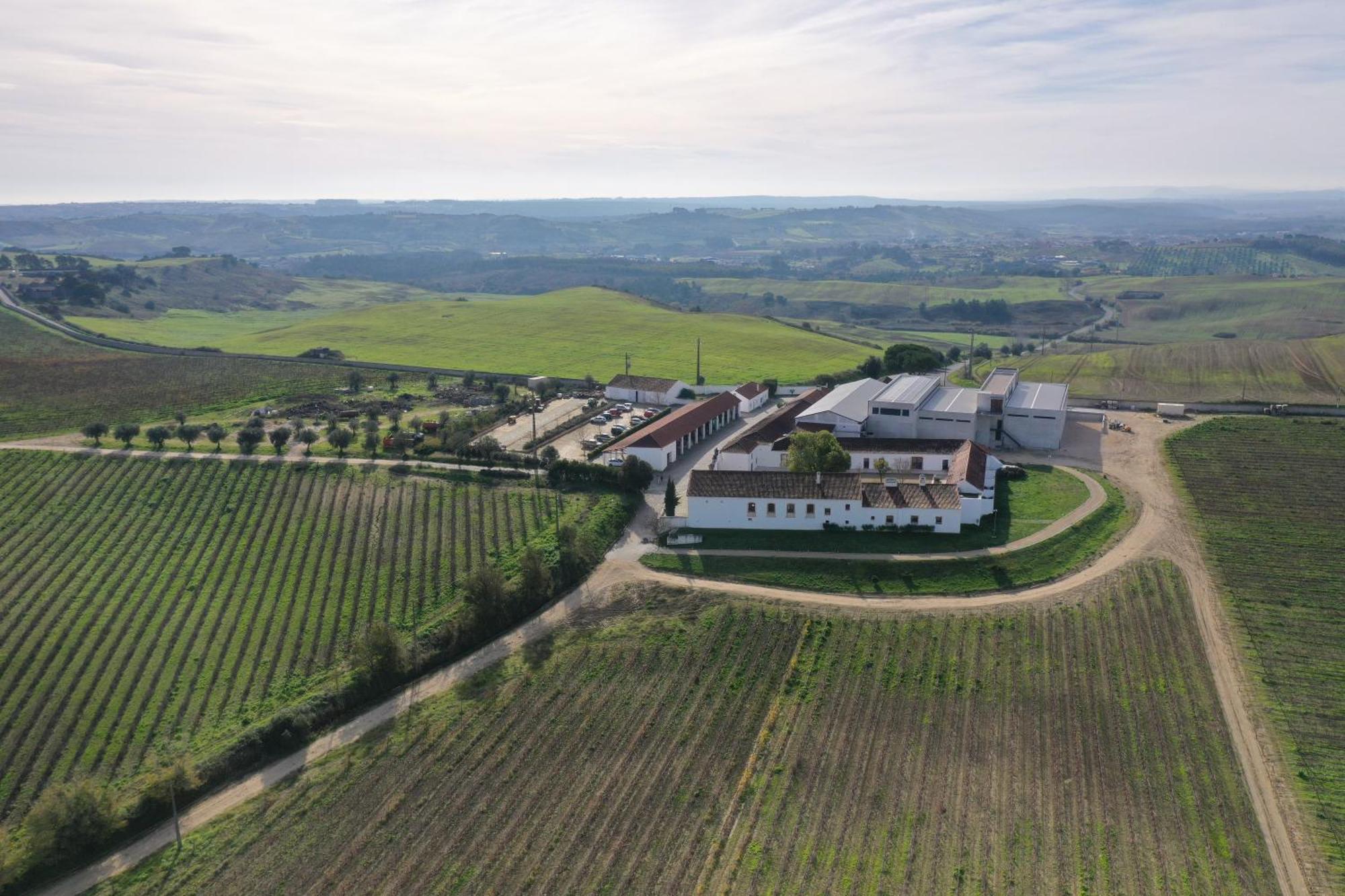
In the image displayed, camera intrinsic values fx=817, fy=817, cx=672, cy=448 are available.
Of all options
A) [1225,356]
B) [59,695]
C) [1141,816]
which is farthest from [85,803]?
[1225,356]

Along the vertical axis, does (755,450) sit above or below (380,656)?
above

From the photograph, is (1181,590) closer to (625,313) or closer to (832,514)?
(832,514)

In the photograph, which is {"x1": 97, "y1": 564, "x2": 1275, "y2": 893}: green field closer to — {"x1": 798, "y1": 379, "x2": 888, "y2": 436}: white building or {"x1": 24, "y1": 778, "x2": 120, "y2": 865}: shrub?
{"x1": 24, "y1": 778, "x2": 120, "y2": 865}: shrub

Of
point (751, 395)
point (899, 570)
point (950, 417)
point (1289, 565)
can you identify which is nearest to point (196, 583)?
point (899, 570)

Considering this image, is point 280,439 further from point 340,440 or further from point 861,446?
point 861,446

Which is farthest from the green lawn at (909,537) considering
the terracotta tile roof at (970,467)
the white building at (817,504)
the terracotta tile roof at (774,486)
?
the terracotta tile roof at (970,467)

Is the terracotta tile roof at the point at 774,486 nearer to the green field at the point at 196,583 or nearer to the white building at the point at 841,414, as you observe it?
the green field at the point at 196,583

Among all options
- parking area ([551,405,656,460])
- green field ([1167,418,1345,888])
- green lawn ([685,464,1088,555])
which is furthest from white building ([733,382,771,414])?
green field ([1167,418,1345,888])
